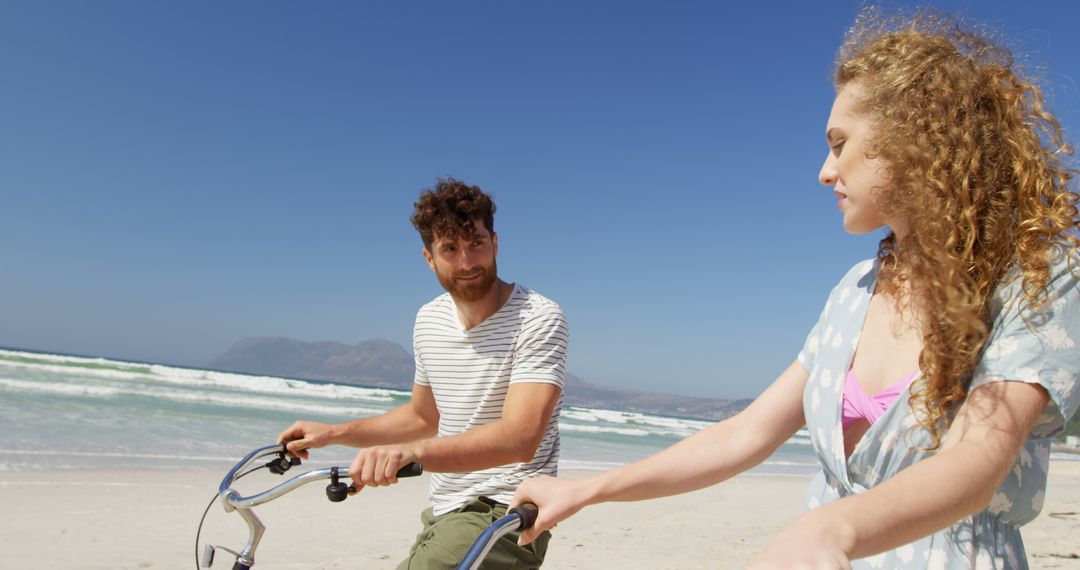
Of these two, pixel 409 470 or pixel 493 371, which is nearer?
pixel 409 470

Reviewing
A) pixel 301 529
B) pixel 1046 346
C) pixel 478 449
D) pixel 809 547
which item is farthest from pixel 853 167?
pixel 301 529

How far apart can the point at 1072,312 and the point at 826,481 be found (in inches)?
21.5

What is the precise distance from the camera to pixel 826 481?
1.51 metres

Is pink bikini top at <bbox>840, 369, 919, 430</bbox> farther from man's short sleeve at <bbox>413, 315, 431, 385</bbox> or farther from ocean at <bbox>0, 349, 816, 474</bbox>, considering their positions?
ocean at <bbox>0, 349, 816, 474</bbox>

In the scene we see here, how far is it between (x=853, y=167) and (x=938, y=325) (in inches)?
12.5

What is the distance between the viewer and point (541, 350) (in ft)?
9.54

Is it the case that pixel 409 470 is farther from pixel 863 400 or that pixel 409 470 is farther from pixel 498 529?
pixel 863 400

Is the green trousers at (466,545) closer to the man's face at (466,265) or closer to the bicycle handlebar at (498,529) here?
the man's face at (466,265)

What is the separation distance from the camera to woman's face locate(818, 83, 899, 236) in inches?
53.6

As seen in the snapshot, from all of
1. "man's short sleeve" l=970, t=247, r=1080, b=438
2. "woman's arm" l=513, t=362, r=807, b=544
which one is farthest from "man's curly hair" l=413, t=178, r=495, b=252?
"man's short sleeve" l=970, t=247, r=1080, b=438

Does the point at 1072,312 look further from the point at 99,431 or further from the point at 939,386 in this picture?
the point at 99,431

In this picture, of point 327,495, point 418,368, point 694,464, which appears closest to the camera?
point 694,464

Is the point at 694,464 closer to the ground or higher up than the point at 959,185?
closer to the ground

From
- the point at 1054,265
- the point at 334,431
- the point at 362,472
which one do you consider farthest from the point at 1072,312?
the point at 334,431
